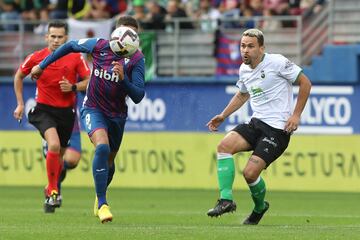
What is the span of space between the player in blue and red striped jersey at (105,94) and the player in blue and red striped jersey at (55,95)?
1980 millimetres

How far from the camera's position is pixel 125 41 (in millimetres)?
12977

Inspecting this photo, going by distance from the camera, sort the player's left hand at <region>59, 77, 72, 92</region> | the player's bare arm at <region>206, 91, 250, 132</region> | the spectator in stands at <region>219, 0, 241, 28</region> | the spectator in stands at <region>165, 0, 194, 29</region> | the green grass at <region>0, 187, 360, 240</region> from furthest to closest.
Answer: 1. the spectator in stands at <region>165, 0, 194, 29</region>
2. the spectator in stands at <region>219, 0, 241, 28</region>
3. the player's left hand at <region>59, 77, 72, 92</region>
4. the player's bare arm at <region>206, 91, 250, 132</region>
5. the green grass at <region>0, 187, 360, 240</region>

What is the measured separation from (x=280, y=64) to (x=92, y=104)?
2266 millimetres

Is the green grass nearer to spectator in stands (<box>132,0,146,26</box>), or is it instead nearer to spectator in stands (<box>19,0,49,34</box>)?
spectator in stands (<box>132,0,146,26</box>)

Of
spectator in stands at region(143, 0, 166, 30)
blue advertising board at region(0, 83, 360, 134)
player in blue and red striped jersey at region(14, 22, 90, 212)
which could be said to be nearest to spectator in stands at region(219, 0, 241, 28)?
spectator in stands at region(143, 0, 166, 30)

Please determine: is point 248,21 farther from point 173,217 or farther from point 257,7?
point 173,217

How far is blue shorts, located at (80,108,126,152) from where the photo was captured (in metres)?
13.5

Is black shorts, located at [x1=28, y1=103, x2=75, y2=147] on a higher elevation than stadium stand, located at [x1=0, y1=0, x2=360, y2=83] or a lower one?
higher

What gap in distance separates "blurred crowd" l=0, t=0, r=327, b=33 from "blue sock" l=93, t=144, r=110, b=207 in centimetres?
1252

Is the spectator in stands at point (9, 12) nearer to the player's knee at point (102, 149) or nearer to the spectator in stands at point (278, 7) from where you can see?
the spectator in stands at point (278, 7)

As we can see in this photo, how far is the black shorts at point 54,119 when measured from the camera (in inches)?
635

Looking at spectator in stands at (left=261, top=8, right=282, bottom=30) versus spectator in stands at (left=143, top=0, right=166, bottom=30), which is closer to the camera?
spectator in stands at (left=261, top=8, right=282, bottom=30)

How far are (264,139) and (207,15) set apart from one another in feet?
45.2

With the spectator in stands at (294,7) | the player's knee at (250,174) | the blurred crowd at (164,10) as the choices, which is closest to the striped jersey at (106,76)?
the player's knee at (250,174)
